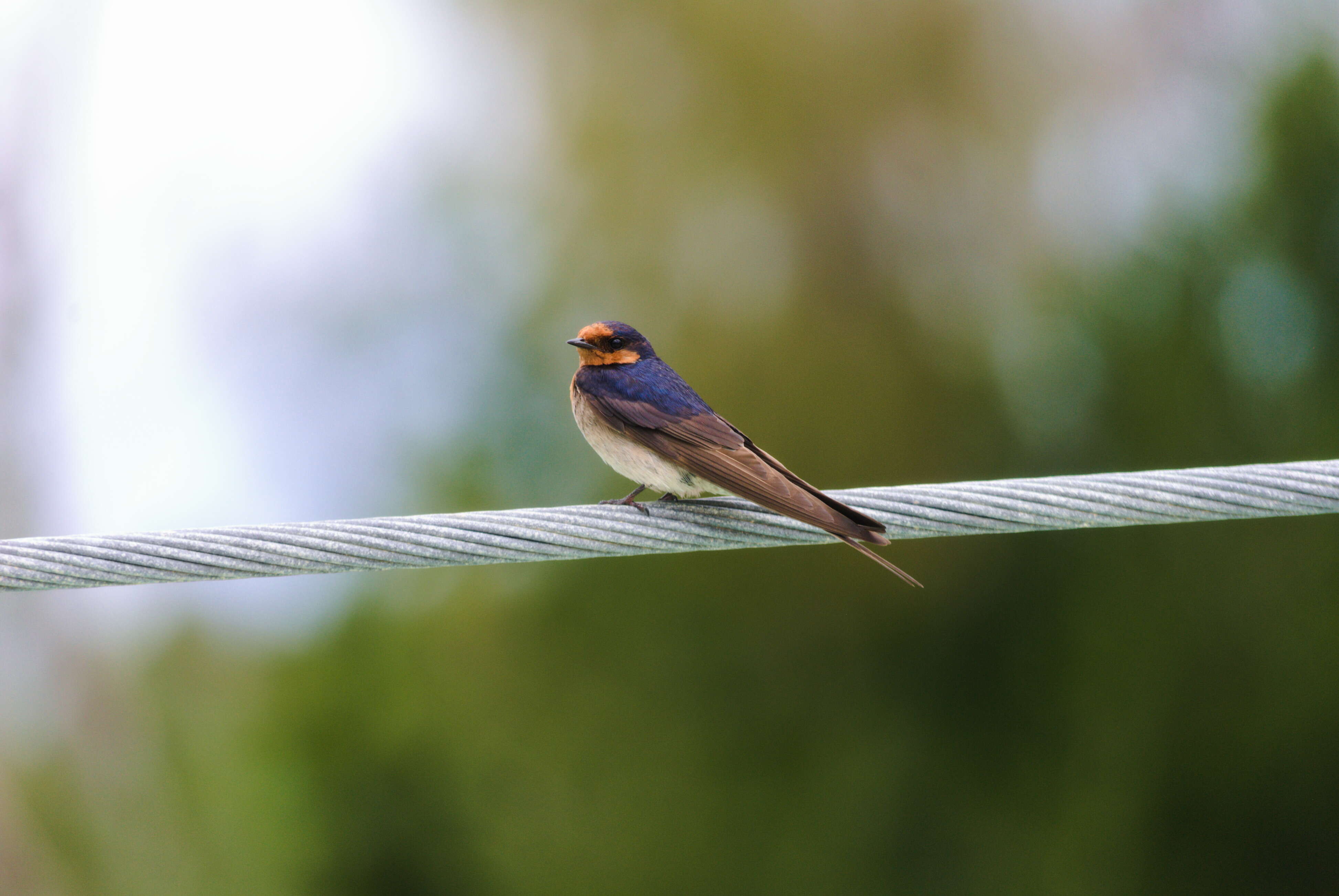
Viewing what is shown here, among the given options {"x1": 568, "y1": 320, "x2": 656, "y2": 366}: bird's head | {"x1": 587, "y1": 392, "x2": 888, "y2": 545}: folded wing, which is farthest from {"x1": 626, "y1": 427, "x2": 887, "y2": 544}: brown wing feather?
{"x1": 568, "y1": 320, "x2": 656, "y2": 366}: bird's head

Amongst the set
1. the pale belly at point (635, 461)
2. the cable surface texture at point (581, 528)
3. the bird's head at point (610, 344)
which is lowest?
the cable surface texture at point (581, 528)

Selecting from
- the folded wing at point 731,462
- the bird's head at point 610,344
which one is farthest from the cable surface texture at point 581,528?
the bird's head at point 610,344

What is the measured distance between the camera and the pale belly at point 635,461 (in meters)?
2.45

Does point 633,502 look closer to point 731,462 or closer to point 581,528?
point 731,462

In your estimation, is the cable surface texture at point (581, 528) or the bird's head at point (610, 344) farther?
the bird's head at point (610, 344)

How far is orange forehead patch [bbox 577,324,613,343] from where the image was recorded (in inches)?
113

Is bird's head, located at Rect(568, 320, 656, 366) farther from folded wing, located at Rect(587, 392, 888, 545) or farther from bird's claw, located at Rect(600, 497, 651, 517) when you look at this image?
bird's claw, located at Rect(600, 497, 651, 517)

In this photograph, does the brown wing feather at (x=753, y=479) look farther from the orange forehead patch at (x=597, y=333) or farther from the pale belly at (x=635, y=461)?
the orange forehead patch at (x=597, y=333)

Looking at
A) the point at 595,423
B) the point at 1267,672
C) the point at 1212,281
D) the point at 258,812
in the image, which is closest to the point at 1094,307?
the point at 1212,281

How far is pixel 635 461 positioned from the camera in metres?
2.57

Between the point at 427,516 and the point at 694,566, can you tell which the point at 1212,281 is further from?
the point at 427,516

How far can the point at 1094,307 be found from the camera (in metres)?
7.15

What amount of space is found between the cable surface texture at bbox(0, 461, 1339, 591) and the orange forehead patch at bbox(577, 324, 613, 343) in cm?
97

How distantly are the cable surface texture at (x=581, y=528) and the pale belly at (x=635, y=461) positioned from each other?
457 millimetres
